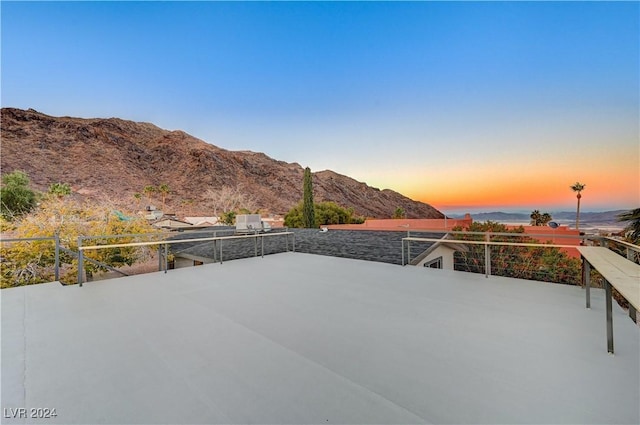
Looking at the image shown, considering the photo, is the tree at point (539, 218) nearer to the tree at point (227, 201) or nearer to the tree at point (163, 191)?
the tree at point (227, 201)

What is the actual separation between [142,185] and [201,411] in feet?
112

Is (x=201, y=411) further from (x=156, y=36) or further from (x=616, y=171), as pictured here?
(x=156, y=36)

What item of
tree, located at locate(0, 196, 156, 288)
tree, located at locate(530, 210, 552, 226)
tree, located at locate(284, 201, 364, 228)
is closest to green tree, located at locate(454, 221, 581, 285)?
tree, located at locate(284, 201, 364, 228)

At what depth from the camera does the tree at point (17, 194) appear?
18469mm

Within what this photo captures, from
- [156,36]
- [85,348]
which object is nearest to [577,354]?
[85,348]

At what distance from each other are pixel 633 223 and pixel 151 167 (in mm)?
39161

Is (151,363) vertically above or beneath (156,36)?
beneath

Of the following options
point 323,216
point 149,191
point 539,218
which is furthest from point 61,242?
point 539,218

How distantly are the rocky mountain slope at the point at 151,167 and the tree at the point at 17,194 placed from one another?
4.71 metres

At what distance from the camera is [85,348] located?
2.14 m

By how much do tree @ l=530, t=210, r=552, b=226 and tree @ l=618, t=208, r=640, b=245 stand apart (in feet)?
47.7

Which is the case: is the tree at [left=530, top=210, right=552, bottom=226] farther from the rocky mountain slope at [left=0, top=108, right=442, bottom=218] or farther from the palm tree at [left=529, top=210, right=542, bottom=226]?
the rocky mountain slope at [left=0, top=108, right=442, bottom=218]

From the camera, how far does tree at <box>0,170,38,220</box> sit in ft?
60.6

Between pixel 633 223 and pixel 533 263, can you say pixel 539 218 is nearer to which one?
pixel 533 263
